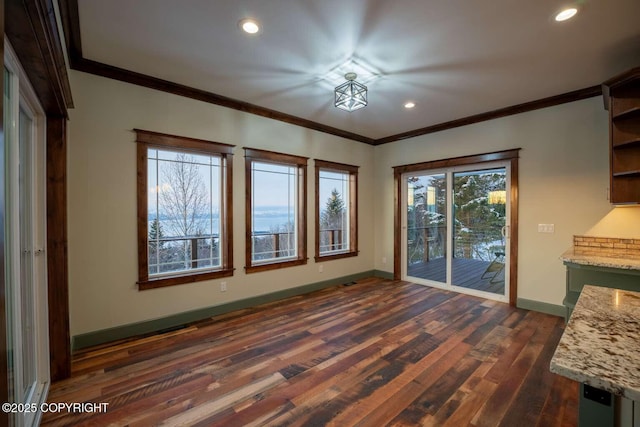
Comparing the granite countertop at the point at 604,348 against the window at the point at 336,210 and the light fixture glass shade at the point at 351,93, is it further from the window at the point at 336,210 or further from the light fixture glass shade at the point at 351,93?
the window at the point at 336,210

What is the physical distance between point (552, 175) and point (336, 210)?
3.18 metres

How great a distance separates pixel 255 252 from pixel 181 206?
3.89 feet

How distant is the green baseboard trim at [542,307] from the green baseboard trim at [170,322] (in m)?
2.96

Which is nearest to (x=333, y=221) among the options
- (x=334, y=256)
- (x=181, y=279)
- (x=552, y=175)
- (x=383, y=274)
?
(x=334, y=256)

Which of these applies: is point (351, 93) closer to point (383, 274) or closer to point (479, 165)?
point (479, 165)

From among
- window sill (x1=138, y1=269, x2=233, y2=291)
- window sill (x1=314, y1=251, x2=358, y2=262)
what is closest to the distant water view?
window sill (x1=138, y1=269, x2=233, y2=291)

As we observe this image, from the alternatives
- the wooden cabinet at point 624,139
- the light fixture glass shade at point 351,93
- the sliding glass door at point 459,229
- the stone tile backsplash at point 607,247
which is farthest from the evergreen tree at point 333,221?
the wooden cabinet at point 624,139

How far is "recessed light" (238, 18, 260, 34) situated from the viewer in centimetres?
217

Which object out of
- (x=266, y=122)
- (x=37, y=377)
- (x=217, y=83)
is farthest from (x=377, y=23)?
(x=37, y=377)

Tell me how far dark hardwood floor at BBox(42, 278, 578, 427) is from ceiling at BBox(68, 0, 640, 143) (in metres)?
2.79

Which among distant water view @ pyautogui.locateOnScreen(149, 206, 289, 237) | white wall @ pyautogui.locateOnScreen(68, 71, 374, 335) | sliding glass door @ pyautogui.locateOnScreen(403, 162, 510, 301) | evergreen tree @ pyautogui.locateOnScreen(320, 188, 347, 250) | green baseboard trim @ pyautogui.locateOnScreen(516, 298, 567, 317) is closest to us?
white wall @ pyautogui.locateOnScreen(68, 71, 374, 335)

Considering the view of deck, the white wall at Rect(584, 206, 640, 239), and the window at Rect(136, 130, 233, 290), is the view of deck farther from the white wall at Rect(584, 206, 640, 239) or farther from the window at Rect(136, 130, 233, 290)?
the window at Rect(136, 130, 233, 290)

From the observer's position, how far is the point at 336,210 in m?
5.25

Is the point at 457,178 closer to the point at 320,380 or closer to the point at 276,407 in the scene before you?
the point at 320,380
